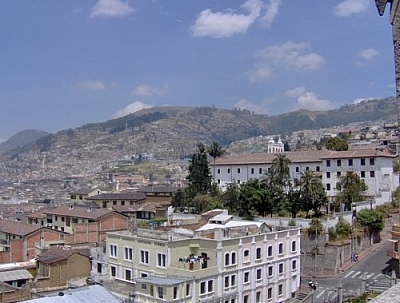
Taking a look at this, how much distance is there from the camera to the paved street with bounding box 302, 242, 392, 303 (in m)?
35.9

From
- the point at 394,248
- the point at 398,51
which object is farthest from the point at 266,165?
the point at 398,51

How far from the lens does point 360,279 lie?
3888 cm

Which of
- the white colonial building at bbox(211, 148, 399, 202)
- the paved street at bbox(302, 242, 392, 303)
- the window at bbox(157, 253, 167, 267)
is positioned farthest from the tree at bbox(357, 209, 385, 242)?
the window at bbox(157, 253, 167, 267)

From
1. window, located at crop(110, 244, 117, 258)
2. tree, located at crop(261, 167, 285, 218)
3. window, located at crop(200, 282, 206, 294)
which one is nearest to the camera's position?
window, located at crop(200, 282, 206, 294)

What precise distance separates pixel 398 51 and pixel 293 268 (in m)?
35.5

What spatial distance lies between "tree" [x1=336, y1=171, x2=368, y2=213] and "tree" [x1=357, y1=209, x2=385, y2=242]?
4191 mm

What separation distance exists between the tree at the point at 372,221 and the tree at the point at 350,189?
4.19 meters

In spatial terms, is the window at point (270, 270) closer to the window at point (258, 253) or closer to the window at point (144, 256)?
the window at point (258, 253)

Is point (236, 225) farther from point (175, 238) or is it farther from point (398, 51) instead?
point (398, 51)

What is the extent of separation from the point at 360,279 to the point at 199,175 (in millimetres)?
27860

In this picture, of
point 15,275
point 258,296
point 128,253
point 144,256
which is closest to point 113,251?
point 128,253

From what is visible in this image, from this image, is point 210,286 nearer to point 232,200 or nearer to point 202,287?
point 202,287

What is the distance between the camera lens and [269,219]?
158 ft

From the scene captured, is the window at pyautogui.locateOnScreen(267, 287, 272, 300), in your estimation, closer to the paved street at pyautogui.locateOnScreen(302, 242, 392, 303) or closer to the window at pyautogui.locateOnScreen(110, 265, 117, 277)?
the paved street at pyautogui.locateOnScreen(302, 242, 392, 303)
